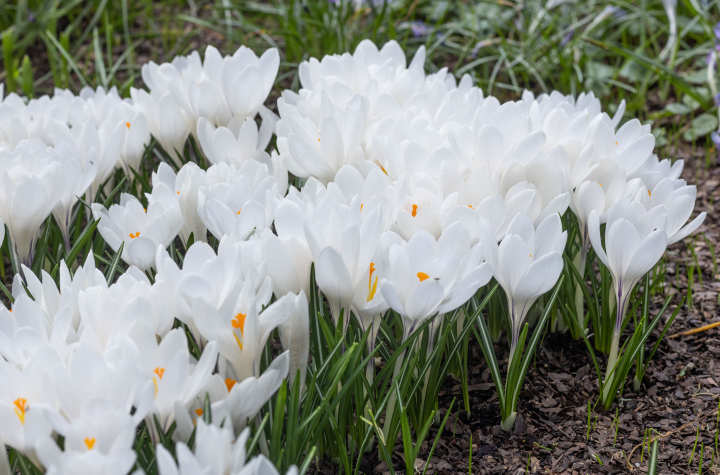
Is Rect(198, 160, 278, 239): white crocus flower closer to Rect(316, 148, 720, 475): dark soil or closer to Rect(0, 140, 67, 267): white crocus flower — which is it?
Rect(0, 140, 67, 267): white crocus flower

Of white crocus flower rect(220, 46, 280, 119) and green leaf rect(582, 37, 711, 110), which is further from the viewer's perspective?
green leaf rect(582, 37, 711, 110)

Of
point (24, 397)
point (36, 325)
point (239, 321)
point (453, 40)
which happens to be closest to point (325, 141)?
point (239, 321)

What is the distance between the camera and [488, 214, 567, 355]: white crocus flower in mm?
1189

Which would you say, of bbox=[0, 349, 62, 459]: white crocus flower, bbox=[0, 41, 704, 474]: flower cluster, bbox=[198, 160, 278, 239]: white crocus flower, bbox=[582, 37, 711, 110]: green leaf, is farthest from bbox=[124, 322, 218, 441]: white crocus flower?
bbox=[582, 37, 711, 110]: green leaf

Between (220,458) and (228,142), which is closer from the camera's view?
(220,458)

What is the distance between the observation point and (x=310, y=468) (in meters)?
1.30

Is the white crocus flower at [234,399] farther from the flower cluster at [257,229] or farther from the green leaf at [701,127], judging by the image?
the green leaf at [701,127]

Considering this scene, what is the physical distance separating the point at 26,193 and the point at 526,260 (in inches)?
39.3

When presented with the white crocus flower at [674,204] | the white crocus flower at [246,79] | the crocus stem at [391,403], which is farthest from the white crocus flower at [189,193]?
the white crocus flower at [674,204]

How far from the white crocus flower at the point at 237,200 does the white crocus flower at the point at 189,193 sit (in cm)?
2

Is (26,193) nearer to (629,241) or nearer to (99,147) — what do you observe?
(99,147)

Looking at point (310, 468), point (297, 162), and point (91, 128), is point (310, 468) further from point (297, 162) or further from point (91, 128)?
point (91, 128)

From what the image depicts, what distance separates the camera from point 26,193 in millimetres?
1391

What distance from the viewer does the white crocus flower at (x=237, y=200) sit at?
51.5 inches
